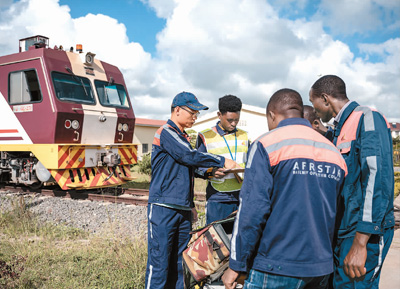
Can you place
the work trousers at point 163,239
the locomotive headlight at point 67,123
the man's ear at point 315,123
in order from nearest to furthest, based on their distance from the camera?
the work trousers at point 163,239
the man's ear at point 315,123
the locomotive headlight at point 67,123

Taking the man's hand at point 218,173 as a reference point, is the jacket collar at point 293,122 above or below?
above

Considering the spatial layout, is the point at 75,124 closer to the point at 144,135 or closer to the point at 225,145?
the point at 225,145

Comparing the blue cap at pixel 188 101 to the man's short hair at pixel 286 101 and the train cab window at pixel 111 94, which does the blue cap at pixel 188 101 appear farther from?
the train cab window at pixel 111 94

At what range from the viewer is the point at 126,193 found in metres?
9.61

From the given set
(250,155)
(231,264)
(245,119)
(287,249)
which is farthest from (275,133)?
(245,119)

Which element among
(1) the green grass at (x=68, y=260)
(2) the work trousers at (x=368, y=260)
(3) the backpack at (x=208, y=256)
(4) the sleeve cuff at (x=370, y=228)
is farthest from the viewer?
(1) the green grass at (x=68, y=260)

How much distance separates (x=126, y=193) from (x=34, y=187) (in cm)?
250

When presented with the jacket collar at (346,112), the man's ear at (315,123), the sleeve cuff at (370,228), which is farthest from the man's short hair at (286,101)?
the man's ear at (315,123)

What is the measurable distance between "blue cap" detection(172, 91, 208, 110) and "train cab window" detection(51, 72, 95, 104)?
5889 millimetres

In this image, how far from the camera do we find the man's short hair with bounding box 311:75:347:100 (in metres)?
2.59

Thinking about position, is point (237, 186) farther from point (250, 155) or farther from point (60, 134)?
point (60, 134)

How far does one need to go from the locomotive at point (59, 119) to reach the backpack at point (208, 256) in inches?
258

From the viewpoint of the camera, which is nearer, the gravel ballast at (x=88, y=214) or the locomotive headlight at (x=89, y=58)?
the gravel ballast at (x=88, y=214)

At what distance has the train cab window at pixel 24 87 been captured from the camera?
852 centimetres
